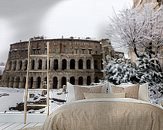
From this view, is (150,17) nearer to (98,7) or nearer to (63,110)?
(98,7)

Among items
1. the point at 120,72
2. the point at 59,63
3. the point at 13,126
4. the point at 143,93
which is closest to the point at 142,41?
the point at 120,72

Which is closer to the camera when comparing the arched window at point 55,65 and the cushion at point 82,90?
the cushion at point 82,90

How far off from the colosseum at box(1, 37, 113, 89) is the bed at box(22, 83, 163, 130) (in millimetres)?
2014

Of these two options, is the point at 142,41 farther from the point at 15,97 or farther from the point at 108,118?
the point at 15,97

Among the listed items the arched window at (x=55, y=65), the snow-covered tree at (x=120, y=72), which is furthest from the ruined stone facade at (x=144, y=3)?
the arched window at (x=55, y=65)

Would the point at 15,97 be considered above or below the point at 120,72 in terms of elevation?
below

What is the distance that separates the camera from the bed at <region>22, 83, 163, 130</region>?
8.50 feet

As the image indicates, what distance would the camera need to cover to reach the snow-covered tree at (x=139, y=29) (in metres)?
4.63

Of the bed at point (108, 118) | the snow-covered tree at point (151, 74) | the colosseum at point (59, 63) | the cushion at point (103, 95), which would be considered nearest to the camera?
the bed at point (108, 118)

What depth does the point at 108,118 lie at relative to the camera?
8.55ft

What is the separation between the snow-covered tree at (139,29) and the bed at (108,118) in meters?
2.24

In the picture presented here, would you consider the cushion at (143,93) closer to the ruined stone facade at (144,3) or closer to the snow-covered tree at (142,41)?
the snow-covered tree at (142,41)

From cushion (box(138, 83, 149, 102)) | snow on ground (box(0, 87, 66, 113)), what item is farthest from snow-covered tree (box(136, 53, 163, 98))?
snow on ground (box(0, 87, 66, 113))

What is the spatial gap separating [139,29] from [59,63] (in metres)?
1.70
